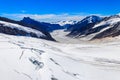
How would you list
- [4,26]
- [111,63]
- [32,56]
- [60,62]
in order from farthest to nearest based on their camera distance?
[4,26] < [111,63] < [60,62] < [32,56]

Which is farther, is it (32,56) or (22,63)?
(32,56)

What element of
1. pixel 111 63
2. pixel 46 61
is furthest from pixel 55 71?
pixel 111 63

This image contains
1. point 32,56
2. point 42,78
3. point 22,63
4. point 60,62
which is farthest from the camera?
point 60,62

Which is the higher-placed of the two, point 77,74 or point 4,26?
point 4,26

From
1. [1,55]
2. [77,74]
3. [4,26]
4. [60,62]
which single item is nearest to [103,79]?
[77,74]

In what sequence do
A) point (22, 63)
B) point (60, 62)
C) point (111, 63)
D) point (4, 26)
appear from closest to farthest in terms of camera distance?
1. point (22, 63)
2. point (60, 62)
3. point (111, 63)
4. point (4, 26)

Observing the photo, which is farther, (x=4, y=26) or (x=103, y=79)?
(x=4, y=26)

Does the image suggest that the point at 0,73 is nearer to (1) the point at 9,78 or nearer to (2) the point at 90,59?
(1) the point at 9,78

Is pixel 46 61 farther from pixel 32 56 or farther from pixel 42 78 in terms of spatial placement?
pixel 42 78

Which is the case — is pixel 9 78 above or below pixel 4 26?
below
